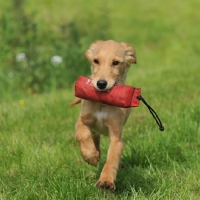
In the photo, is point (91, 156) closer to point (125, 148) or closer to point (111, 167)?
point (111, 167)

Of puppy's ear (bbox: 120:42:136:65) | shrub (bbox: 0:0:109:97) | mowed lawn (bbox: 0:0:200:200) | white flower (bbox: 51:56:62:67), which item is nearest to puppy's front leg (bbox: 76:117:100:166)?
mowed lawn (bbox: 0:0:200:200)

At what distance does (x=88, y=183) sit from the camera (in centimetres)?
405

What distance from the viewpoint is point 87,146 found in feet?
12.3

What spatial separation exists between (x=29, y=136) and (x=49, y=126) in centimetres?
53

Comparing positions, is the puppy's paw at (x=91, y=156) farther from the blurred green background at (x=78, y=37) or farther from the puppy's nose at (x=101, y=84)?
the blurred green background at (x=78, y=37)

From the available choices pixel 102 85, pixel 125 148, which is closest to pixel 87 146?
pixel 102 85

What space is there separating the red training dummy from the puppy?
52 millimetres

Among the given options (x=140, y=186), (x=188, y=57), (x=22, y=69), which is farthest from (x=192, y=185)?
(x=188, y=57)

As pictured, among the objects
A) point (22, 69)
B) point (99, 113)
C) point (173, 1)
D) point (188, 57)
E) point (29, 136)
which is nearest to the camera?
point (99, 113)

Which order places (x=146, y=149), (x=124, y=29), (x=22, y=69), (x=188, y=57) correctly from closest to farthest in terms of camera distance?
(x=146, y=149), (x=22, y=69), (x=188, y=57), (x=124, y=29)

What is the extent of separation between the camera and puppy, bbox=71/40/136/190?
3.76m

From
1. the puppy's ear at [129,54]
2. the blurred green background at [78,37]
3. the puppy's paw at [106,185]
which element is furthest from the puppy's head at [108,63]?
the blurred green background at [78,37]

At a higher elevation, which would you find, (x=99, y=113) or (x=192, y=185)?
(x=99, y=113)

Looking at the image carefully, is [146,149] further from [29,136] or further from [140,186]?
[29,136]
